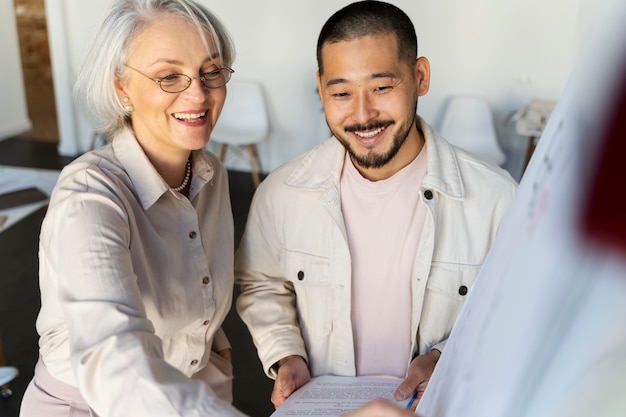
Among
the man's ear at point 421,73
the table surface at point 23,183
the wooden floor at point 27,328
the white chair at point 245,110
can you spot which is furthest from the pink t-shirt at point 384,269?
the white chair at point 245,110

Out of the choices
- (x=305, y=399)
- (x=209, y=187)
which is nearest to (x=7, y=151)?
(x=209, y=187)

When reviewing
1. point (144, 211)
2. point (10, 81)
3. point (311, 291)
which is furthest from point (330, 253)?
point (10, 81)

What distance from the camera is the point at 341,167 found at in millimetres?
1471

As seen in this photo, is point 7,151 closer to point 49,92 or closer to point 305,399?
point 49,92

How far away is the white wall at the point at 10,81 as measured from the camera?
20.9 ft

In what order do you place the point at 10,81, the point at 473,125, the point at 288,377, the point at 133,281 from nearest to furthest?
1. the point at 133,281
2. the point at 288,377
3. the point at 473,125
4. the point at 10,81

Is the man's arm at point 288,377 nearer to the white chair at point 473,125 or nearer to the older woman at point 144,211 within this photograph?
the older woman at point 144,211

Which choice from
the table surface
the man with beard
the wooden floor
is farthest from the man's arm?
the table surface

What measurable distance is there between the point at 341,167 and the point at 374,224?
0.17 metres

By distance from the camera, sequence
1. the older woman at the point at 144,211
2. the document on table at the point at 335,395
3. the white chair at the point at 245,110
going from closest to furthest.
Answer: the older woman at the point at 144,211, the document on table at the point at 335,395, the white chair at the point at 245,110

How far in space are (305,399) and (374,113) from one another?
0.65 m

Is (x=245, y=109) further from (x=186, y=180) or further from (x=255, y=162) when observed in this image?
(x=186, y=180)

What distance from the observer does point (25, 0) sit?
954 centimetres

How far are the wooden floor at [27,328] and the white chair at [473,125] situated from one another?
74.9 inches
